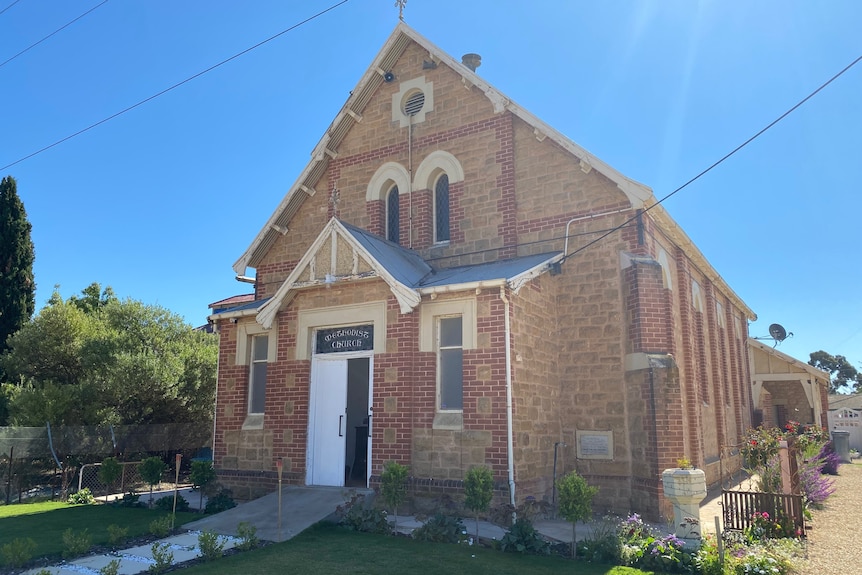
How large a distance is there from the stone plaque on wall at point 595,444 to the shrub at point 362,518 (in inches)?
174

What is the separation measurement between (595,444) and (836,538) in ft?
13.8

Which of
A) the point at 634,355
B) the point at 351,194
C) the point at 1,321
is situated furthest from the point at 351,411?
the point at 1,321

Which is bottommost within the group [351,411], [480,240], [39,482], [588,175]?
[39,482]

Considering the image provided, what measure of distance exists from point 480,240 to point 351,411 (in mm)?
5843

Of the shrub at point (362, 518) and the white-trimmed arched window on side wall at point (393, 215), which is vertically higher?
the white-trimmed arched window on side wall at point (393, 215)

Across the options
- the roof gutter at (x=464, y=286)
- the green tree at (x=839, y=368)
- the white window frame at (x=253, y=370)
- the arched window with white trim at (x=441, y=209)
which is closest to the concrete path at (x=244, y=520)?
the white window frame at (x=253, y=370)

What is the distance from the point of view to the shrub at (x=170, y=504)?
1323 cm

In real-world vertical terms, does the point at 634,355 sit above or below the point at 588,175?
below

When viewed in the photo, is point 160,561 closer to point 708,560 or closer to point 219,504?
point 219,504

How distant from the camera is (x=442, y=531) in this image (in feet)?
31.6

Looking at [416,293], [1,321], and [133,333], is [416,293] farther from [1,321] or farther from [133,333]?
[1,321]

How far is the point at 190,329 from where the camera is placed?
23.4 m

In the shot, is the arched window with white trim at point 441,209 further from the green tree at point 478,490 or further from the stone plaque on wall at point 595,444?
the green tree at point 478,490

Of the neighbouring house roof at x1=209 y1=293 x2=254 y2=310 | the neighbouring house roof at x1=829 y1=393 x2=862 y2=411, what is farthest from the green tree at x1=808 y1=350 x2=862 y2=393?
the neighbouring house roof at x1=209 y1=293 x2=254 y2=310
